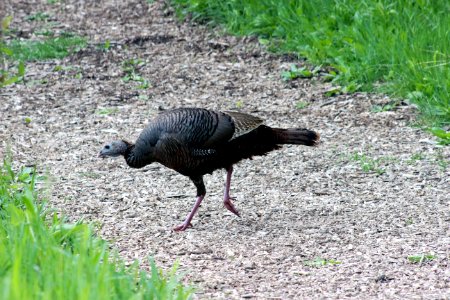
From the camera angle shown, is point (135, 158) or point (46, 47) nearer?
point (135, 158)

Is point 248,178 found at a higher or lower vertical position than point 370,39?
lower

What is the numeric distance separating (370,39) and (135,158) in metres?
3.71

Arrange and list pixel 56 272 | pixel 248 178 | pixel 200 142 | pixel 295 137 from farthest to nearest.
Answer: pixel 248 178 < pixel 295 137 < pixel 200 142 < pixel 56 272

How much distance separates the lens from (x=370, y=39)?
9070mm

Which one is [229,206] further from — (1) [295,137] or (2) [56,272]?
(2) [56,272]

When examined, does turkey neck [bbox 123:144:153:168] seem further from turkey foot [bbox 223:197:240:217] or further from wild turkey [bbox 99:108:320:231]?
turkey foot [bbox 223:197:240:217]

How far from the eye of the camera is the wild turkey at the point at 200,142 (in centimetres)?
603

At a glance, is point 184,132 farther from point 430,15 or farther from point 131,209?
point 430,15

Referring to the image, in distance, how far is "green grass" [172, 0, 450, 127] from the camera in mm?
8273

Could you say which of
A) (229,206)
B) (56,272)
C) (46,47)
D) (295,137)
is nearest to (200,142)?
(229,206)

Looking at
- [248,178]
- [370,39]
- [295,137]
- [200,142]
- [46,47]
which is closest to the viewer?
[200,142]

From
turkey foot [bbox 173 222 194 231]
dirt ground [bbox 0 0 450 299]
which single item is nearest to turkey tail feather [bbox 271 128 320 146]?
dirt ground [bbox 0 0 450 299]

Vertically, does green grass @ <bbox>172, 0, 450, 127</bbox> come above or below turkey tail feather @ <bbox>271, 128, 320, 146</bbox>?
below

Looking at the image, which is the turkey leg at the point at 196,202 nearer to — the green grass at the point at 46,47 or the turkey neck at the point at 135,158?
the turkey neck at the point at 135,158
